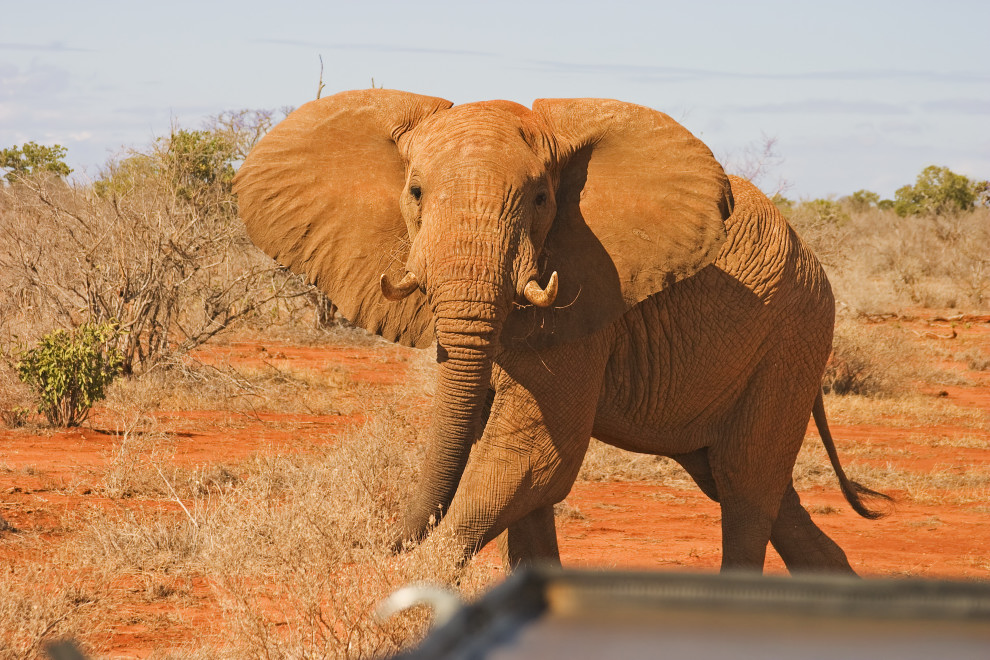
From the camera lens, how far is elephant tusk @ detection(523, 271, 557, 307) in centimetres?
414

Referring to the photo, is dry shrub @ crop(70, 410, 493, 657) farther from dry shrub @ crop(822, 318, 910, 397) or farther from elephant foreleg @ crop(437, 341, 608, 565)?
dry shrub @ crop(822, 318, 910, 397)

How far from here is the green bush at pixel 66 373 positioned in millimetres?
9875

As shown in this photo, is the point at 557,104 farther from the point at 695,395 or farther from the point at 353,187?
the point at 695,395

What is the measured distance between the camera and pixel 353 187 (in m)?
5.13

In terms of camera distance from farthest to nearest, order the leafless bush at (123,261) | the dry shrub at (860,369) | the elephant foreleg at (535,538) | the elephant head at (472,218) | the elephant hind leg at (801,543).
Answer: the dry shrub at (860,369), the leafless bush at (123,261), the elephant hind leg at (801,543), the elephant foreleg at (535,538), the elephant head at (472,218)

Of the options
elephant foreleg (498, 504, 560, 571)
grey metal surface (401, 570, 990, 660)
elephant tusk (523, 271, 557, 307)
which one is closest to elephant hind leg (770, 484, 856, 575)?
elephant foreleg (498, 504, 560, 571)

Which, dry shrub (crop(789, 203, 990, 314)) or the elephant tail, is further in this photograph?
dry shrub (crop(789, 203, 990, 314))

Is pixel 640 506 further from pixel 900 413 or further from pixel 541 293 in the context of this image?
pixel 900 413

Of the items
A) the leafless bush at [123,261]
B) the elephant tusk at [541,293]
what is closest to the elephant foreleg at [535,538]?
the elephant tusk at [541,293]

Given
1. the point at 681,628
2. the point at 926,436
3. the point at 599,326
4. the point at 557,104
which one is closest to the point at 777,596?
the point at 681,628

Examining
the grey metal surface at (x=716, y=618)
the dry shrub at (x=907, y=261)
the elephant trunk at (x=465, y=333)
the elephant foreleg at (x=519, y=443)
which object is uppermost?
the grey metal surface at (x=716, y=618)

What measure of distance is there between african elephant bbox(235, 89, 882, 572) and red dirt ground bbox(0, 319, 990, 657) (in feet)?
3.75

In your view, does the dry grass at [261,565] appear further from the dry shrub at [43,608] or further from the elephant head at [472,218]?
the elephant head at [472,218]

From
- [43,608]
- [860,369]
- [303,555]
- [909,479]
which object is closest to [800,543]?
[303,555]
